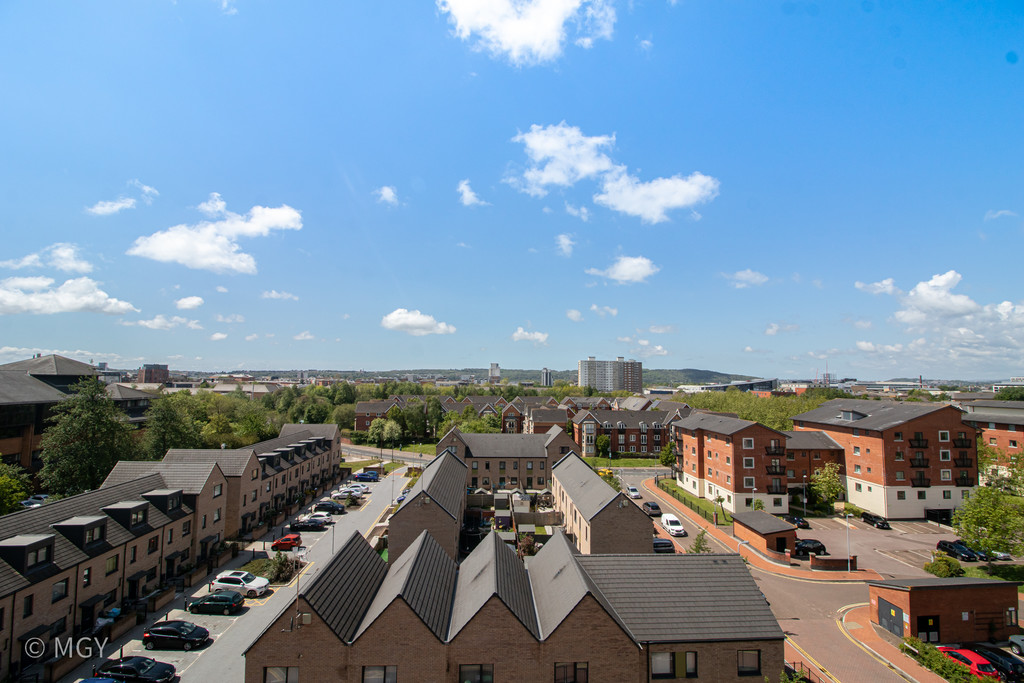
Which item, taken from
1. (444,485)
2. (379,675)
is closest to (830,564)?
(444,485)

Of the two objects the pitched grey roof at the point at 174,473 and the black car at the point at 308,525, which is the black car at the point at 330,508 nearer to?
the black car at the point at 308,525

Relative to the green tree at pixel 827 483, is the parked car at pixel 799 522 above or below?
below

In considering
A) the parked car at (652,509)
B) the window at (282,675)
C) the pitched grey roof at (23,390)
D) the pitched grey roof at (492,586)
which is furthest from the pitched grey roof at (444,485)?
the pitched grey roof at (23,390)

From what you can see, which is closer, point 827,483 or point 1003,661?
point 1003,661

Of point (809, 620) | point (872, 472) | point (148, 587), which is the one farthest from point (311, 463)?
point (872, 472)

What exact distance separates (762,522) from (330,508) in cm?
4404

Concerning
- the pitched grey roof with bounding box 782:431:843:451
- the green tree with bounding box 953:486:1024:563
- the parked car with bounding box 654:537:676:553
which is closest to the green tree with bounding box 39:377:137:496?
the parked car with bounding box 654:537:676:553

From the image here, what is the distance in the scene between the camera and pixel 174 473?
1563 inches

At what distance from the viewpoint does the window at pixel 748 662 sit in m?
19.8

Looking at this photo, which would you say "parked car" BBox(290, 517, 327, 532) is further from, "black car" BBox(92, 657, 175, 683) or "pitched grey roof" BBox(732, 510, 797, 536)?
"pitched grey roof" BBox(732, 510, 797, 536)

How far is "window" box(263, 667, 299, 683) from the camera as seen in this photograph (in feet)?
59.1

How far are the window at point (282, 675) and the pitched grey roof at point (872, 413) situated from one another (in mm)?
59250

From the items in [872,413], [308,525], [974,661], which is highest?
[872,413]

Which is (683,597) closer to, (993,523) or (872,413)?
(993,523)
